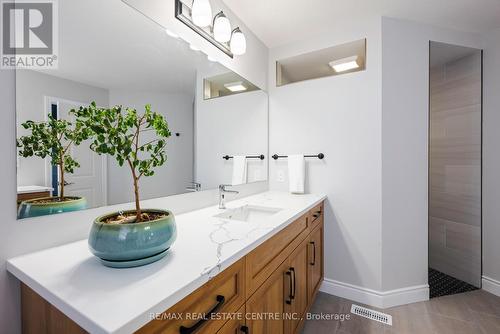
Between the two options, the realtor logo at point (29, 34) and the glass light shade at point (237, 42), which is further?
the glass light shade at point (237, 42)

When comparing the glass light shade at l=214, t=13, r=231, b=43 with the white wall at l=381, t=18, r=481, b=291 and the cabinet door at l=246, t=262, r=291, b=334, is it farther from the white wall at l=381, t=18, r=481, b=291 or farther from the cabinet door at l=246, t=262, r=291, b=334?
the cabinet door at l=246, t=262, r=291, b=334

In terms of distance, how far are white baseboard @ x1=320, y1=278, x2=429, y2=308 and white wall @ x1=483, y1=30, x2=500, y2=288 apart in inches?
27.3

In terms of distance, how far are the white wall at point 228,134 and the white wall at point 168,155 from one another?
3.8 inches

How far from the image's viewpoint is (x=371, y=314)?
1.78 metres

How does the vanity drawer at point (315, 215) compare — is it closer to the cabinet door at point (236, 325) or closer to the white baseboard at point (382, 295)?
the white baseboard at point (382, 295)

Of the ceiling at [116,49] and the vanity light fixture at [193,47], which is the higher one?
the vanity light fixture at [193,47]

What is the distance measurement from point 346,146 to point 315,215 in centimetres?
64

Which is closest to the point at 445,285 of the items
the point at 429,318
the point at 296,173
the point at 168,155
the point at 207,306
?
the point at 429,318

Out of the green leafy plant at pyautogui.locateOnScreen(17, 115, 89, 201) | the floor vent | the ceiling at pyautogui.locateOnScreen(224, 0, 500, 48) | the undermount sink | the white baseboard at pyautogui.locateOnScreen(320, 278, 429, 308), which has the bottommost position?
the floor vent

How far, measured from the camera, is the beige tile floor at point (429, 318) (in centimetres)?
162

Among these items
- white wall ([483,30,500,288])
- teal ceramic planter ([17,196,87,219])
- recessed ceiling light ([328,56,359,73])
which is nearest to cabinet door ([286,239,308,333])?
teal ceramic planter ([17,196,87,219])

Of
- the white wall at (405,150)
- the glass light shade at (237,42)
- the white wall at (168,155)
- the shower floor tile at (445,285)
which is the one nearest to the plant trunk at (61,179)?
the white wall at (168,155)

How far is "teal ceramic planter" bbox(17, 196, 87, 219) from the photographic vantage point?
30.9 inches

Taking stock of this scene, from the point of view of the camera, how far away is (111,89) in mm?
1026
